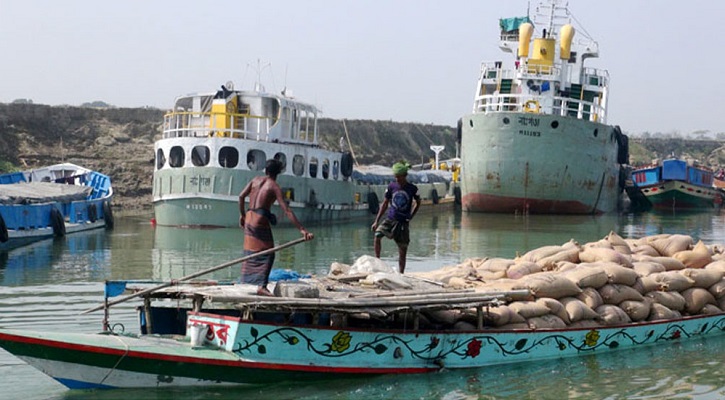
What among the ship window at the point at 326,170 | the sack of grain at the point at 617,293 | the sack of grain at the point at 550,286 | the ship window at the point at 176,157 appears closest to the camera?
the sack of grain at the point at 550,286

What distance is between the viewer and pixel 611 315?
9.80 meters

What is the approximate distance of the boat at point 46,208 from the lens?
2016 centimetres

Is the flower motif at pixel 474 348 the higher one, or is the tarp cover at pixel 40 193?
the tarp cover at pixel 40 193

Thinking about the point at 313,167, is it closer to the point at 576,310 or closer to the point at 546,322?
the point at 576,310

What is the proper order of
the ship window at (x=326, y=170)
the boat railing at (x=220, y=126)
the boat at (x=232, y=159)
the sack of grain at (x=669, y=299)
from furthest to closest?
the ship window at (x=326, y=170) < the boat railing at (x=220, y=126) < the boat at (x=232, y=159) < the sack of grain at (x=669, y=299)

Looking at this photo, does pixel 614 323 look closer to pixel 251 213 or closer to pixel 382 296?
pixel 382 296

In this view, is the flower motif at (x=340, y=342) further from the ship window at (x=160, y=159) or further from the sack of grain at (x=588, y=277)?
the ship window at (x=160, y=159)

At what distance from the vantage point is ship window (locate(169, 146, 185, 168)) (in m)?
25.4

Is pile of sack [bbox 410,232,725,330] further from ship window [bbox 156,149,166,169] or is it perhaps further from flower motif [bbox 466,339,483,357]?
ship window [bbox 156,149,166,169]

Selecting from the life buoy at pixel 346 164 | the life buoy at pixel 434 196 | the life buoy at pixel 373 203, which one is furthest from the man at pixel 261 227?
the life buoy at pixel 434 196

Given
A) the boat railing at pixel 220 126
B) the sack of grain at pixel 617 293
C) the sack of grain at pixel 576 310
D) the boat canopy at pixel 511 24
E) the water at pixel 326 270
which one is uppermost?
the boat canopy at pixel 511 24

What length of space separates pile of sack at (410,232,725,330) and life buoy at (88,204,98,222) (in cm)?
1587

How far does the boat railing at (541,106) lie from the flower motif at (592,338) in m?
22.3

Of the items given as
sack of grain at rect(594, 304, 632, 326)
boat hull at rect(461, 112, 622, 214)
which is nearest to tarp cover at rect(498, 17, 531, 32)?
boat hull at rect(461, 112, 622, 214)
